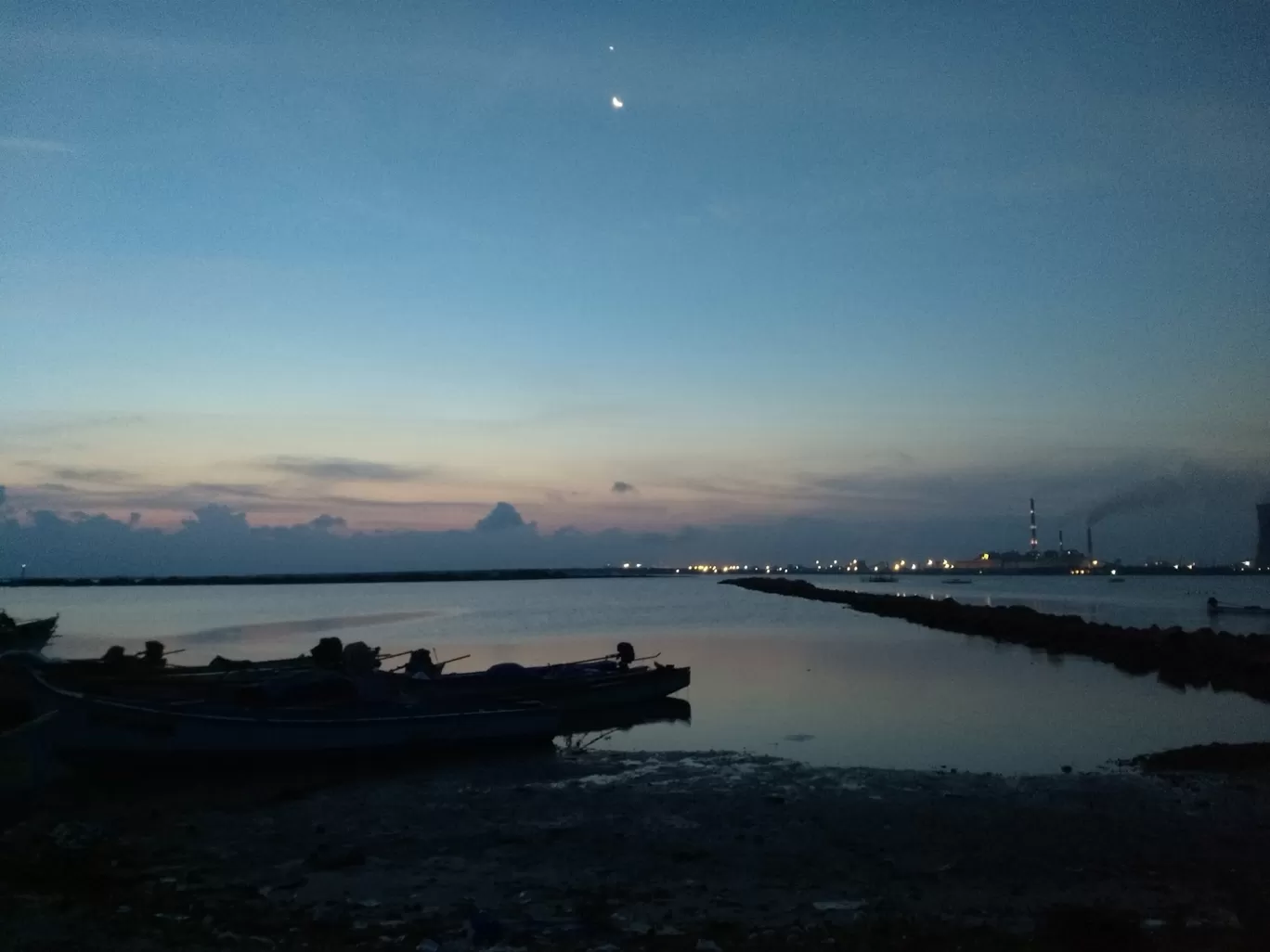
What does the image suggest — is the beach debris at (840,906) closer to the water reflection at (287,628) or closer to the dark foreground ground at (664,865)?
the dark foreground ground at (664,865)

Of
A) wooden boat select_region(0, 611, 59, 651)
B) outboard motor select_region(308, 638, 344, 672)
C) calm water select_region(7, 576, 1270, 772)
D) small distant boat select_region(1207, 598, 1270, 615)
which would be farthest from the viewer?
small distant boat select_region(1207, 598, 1270, 615)

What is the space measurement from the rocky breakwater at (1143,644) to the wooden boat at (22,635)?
3715cm

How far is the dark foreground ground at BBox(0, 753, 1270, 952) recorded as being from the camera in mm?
7379

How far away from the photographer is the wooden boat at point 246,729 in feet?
51.6

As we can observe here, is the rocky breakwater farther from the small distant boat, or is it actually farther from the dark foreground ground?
the small distant boat

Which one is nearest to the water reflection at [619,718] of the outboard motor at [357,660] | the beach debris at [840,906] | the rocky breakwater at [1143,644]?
the outboard motor at [357,660]

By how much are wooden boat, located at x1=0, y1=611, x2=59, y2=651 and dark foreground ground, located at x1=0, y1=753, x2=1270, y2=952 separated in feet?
86.0

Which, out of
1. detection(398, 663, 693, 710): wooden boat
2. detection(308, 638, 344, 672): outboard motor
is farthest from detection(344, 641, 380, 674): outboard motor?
detection(308, 638, 344, 672): outboard motor

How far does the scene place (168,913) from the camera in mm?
8008

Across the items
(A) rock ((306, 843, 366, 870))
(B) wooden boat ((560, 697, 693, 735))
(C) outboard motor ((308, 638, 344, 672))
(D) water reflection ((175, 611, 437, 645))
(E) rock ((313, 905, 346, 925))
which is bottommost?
(D) water reflection ((175, 611, 437, 645))

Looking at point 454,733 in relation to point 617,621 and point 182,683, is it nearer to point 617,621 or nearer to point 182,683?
point 182,683

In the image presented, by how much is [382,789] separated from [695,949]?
8.41 metres

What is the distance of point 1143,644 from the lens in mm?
31656

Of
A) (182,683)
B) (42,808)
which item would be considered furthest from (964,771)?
(182,683)
